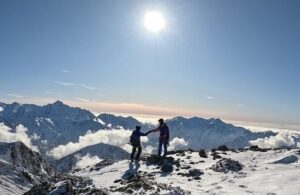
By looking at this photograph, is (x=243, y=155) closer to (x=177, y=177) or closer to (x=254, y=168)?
(x=254, y=168)

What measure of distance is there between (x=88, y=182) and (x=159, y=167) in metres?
10.1

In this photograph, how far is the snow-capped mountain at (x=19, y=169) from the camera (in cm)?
8138

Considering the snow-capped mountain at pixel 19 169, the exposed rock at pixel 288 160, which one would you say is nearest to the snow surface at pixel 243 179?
the exposed rock at pixel 288 160

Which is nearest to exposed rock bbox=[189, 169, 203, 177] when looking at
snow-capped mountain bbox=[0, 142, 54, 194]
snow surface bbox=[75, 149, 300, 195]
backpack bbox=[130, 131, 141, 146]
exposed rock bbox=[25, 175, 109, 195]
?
snow surface bbox=[75, 149, 300, 195]

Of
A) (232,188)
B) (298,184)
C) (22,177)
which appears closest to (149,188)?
(232,188)

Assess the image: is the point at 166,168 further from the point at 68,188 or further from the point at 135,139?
the point at 68,188

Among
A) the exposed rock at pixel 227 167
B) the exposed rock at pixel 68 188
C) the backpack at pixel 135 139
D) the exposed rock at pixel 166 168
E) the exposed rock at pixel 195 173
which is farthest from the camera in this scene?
the backpack at pixel 135 139

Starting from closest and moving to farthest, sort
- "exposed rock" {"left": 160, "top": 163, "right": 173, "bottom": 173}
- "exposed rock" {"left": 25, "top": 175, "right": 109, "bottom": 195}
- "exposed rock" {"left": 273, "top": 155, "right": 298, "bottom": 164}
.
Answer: "exposed rock" {"left": 25, "top": 175, "right": 109, "bottom": 195}, "exposed rock" {"left": 160, "top": 163, "right": 173, "bottom": 173}, "exposed rock" {"left": 273, "top": 155, "right": 298, "bottom": 164}

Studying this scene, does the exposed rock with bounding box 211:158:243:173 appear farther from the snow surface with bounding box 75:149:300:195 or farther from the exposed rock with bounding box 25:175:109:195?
the exposed rock with bounding box 25:175:109:195

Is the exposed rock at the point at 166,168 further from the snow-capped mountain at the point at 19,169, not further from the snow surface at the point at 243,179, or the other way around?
the snow-capped mountain at the point at 19,169

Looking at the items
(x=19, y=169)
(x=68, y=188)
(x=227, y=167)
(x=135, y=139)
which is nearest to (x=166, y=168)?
(x=135, y=139)

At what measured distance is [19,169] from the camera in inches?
3686

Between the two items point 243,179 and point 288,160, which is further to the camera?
point 288,160

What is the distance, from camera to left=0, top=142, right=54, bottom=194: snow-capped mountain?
8138cm
